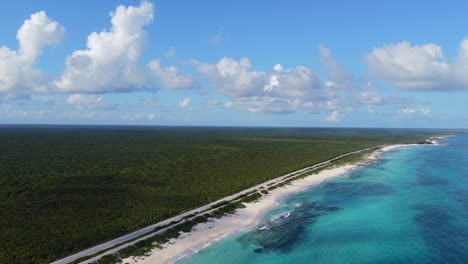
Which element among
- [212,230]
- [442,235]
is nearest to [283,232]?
[212,230]

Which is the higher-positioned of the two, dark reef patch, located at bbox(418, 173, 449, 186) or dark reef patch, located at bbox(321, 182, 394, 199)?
dark reef patch, located at bbox(418, 173, 449, 186)


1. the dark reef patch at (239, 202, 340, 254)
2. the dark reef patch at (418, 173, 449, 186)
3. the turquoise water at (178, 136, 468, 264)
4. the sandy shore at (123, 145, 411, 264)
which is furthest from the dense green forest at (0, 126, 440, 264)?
the dark reef patch at (418, 173, 449, 186)

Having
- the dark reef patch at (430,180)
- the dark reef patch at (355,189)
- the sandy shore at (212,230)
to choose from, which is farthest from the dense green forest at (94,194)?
the dark reef patch at (430,180)

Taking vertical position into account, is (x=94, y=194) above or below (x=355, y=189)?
above

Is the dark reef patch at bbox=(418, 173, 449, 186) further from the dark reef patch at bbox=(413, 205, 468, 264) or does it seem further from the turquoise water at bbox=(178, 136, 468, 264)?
the dark reef patch at bbox=(413, 205, 468, 264)

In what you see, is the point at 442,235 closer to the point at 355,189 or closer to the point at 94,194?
the point at 355,189

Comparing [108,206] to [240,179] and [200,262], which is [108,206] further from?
[240,179]

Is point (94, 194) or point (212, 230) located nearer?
point (212, 230)

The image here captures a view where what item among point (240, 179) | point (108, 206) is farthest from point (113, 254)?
point (240, 179)
